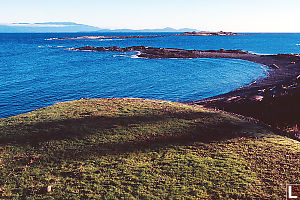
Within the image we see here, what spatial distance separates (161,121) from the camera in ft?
71.0

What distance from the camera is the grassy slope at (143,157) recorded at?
1209cm

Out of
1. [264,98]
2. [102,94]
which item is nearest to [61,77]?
[102,94]

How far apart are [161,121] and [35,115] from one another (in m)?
14.4

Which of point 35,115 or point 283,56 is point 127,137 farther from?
point 283,56
